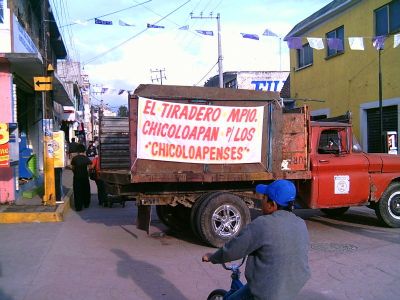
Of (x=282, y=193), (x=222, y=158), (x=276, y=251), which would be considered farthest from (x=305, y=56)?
(x=276, y=251)

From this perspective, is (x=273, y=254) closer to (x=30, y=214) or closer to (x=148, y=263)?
(x=148, y=263)

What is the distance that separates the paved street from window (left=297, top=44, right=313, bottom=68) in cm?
1409

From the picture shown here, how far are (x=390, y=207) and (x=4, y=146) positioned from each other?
8147 millimetres

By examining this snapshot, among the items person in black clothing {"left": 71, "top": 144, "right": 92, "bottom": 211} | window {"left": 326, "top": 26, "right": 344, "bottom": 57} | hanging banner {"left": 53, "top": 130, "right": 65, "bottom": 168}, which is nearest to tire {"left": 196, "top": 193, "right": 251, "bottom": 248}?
hanging banner {"left": 53, "top": 130, "right": 65, "bottom": 168}

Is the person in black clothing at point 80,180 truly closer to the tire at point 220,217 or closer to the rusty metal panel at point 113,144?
the rusty metal panel at point 113,144

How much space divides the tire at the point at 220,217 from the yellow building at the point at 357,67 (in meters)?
8.59

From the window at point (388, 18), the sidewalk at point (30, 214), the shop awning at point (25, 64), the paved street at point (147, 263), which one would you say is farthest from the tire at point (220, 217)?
the window at point (388, 18)

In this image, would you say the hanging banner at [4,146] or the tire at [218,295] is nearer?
the tire at [218,295]

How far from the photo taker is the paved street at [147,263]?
565cm

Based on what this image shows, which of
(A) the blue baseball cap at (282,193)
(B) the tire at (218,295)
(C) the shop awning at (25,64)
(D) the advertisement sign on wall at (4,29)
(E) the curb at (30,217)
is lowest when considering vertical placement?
(E) the curb at (30,217)

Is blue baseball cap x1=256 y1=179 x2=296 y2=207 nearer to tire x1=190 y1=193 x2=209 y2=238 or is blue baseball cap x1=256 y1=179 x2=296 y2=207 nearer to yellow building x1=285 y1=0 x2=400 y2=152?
tire x1=190 y1=193 x2=209 y2=238

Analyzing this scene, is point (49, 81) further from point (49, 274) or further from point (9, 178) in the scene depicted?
point (49, 274)

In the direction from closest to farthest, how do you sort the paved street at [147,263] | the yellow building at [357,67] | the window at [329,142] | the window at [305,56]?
1. the paved street at [147,263]
2. the window at [329,142]
3. the yellow building at [357,67]
4. the window at [305,56]

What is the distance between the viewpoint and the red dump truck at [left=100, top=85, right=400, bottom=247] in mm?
7777
